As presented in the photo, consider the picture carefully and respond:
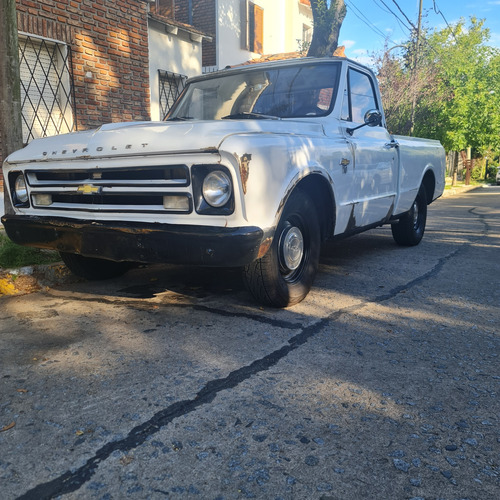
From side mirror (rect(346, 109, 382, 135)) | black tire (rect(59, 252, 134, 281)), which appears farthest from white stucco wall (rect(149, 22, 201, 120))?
side mirror (rect(346, 109, 382, 135))

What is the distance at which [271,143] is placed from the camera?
317cm

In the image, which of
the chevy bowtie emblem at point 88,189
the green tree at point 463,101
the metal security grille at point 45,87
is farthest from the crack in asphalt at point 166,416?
the green tree at point 463,101

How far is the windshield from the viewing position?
14.2ft

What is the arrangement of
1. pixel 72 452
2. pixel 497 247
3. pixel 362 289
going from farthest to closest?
pixel 497 247 < pixel 362 289 < pixel 72 452

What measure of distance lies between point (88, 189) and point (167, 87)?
27.5 ft

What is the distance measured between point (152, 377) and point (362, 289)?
2.37m

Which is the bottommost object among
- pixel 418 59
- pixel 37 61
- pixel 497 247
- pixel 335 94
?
pixel 497 247

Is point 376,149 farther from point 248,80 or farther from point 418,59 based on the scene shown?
point 418,59

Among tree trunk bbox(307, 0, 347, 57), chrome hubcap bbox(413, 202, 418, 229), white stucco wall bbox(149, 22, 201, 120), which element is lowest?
chrome hubcap bbox(413, 202, 418, 229)

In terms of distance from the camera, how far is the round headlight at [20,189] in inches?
149

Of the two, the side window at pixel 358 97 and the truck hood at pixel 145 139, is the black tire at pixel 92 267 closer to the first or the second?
the truck hood at pixel 145 139

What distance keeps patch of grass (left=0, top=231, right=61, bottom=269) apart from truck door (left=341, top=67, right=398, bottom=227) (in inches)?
110

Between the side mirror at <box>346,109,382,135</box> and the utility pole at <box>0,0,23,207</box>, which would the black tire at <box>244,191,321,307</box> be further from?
the utility pole at <box>0,0,23,207</box>

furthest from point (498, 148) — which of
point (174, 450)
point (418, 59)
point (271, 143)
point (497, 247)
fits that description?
point (174, 450)
